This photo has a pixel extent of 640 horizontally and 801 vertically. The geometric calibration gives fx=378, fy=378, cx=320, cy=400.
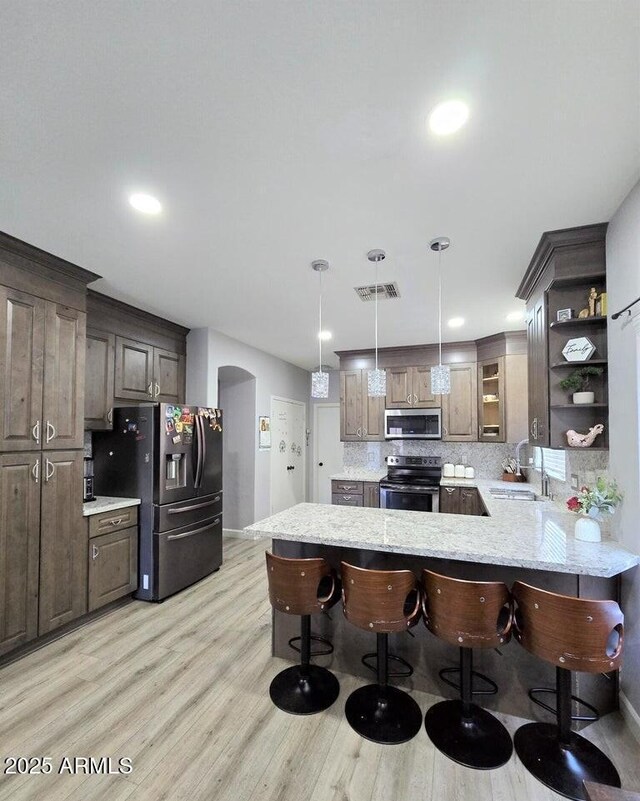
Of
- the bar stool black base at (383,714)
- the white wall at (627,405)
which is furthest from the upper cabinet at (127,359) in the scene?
the white wall at (627,405)

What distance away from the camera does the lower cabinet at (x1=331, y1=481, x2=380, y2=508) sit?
16.2 feet

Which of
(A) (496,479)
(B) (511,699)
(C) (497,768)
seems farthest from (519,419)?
(C) (497,768)

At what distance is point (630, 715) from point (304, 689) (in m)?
1.65

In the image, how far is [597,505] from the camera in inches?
81.4

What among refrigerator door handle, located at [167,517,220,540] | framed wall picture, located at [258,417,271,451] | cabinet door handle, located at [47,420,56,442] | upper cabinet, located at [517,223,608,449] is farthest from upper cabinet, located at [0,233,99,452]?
upper cabinet, located at [517,223,608,449]

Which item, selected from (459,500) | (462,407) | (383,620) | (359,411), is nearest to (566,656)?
(383,620)

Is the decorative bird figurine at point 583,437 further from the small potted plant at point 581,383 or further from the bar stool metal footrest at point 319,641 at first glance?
the bar stool metal footrest at point 319,641

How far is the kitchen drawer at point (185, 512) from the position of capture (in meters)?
3.36

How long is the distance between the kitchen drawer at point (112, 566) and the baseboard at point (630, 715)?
3490 mm

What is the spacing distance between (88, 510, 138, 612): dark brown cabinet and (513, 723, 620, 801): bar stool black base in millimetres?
2968

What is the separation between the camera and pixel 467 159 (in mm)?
1666

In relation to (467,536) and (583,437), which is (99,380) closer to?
(467,536)

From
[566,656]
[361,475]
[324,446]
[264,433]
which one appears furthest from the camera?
[324,446]

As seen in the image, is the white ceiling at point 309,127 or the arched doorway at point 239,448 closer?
the white ceiling at point 309,127
